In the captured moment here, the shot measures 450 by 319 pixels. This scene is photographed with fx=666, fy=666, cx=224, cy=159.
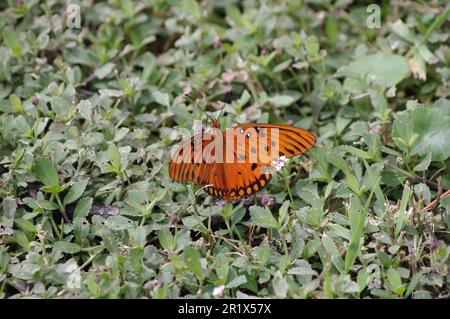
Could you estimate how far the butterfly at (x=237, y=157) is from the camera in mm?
2807

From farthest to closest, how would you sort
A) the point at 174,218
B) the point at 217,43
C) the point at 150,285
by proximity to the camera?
1. the point at 217,43
2. the point at 174,218
3. the point at 150,285

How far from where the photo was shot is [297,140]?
284cm

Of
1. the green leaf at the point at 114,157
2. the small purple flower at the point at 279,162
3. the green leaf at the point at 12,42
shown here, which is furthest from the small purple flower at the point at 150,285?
the green leaf at the point at 12,42

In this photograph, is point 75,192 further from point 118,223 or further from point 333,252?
point 333,252

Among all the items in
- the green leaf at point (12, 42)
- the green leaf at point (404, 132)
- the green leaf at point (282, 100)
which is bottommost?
the green leaf at point (404, 132)

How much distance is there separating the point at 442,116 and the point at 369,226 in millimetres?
723

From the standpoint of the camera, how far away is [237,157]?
286cm

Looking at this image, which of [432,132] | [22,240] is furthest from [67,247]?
[432,132]

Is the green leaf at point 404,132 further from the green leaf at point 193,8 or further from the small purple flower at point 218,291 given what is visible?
the green leaf at point 193,8

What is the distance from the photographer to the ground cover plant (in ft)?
8.48

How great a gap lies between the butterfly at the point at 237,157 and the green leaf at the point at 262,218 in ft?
0.36

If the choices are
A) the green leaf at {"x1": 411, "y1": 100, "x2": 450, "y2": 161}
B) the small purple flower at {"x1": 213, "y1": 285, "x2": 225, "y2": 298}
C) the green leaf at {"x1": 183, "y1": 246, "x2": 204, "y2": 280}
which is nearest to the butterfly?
the green leaf at {"x1": 183, "y1": 246, "x2": 204, "y2": 280}

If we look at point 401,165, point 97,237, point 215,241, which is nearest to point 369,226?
point 401,165
